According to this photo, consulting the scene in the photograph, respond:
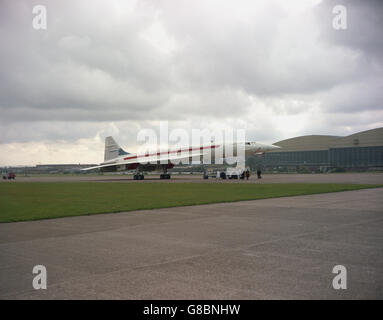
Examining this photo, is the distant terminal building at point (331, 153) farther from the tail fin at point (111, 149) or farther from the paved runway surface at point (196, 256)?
the paved runway surface at point (196, 256)

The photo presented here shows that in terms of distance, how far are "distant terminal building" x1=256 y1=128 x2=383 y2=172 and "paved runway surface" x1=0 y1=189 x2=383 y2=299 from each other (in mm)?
96299

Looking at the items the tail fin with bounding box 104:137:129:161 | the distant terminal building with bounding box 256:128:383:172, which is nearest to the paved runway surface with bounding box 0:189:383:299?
the tail fin with bounding box 104:137:129:161

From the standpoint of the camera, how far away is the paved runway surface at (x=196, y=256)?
5098mm

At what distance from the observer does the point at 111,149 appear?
6688cm

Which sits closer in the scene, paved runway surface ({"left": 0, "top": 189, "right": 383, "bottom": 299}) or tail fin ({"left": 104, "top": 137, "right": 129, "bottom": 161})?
paved runway surface ({"left": 0, "top": 189, "right": 383, "bottom": 299})

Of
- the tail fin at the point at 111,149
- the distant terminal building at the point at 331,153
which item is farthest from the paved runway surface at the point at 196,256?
the distant terminal building at the point at 331,153

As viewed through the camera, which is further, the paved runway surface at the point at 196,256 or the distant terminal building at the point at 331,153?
the distant terminal building at the point at 331,153

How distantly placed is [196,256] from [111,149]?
Result: 61.7 m

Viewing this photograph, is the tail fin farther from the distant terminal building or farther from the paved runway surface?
the distant terminal building

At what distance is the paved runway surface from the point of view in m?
5.10

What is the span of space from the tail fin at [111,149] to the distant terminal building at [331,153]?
57.0m

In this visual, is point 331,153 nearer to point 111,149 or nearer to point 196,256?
point 111,149

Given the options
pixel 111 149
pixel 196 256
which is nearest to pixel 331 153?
pixel 111 149
